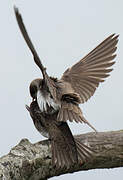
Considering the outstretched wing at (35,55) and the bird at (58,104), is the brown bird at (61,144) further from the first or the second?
the outstretched wing at (35,55)

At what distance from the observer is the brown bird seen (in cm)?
360

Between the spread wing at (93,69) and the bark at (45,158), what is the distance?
36 cm

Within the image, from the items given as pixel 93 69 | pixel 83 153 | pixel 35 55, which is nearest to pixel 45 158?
pixel 83 153

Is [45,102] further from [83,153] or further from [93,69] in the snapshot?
[93,69]

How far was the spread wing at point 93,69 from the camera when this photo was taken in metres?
4.10

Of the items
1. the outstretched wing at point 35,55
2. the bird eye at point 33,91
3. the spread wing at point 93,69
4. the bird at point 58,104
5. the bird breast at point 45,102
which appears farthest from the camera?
the spread wing at point 93,69

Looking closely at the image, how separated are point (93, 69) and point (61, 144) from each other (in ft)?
2.62

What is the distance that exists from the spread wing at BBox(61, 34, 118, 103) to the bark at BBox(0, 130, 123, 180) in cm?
36

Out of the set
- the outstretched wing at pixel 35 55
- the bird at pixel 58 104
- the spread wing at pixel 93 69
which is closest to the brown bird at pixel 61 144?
the bird at pixel 58 104

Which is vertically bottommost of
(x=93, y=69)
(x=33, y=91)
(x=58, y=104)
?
(x=58, y=104)

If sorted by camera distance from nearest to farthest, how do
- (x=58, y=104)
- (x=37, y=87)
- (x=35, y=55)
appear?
(x=35, y=55) < (x=58, y=104) < (x=37, y=87)

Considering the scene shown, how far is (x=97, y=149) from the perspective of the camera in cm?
373

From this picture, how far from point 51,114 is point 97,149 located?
0.35m

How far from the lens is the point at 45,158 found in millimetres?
3617
